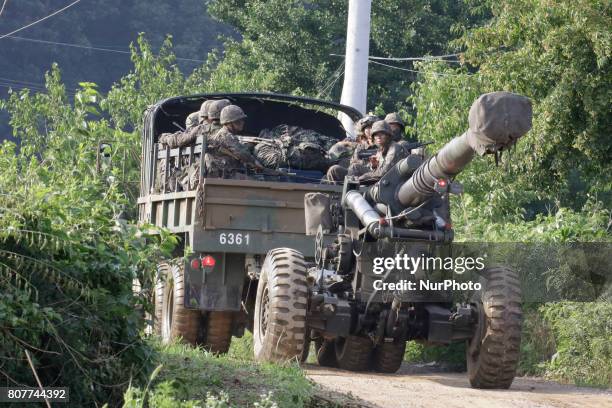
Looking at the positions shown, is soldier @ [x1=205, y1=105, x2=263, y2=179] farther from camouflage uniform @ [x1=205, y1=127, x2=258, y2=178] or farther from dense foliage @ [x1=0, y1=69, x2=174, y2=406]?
dense foliage @ [x1=0, y1=69, x2=174, y2=406]

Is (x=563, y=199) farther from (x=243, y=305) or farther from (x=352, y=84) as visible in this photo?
(x=243, y=305)

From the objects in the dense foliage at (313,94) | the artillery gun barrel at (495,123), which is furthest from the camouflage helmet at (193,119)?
the artillery gun barrel at (495,123)

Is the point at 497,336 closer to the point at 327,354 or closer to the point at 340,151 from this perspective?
the point at 327,354

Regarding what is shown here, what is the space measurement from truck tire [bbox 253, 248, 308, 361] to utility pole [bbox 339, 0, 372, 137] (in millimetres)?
9013

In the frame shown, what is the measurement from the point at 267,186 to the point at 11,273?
582cm

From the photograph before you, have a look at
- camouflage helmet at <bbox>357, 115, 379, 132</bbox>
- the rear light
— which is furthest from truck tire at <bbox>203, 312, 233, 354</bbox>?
camouflage helmet at <bbox>357, 115, 379, 132</bbox>

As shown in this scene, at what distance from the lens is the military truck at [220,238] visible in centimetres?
1420

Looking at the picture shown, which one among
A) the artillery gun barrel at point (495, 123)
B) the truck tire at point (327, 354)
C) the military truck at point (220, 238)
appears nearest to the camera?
the artillery gun barrel at point (495, 123)

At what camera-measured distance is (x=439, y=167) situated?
11445 mm

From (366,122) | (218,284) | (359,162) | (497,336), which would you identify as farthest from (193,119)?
(497,336)

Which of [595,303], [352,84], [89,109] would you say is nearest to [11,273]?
[89,109]

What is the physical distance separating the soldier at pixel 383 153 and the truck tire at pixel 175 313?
7.95 ft

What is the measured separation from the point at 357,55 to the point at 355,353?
7829 millimetres

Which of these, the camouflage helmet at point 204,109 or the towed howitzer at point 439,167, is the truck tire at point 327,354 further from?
the camouflage helmet at point 204,109
